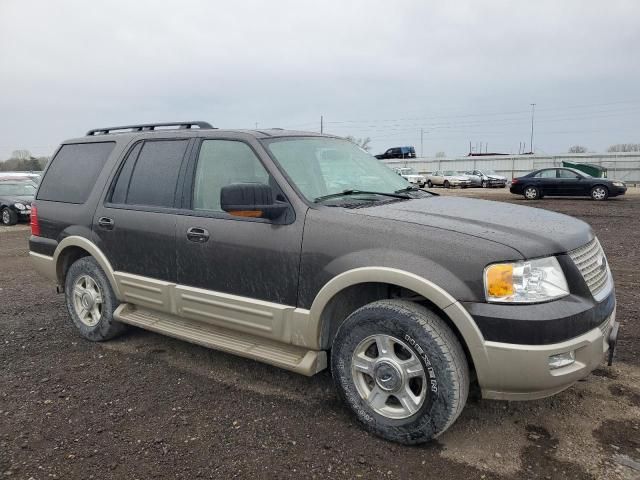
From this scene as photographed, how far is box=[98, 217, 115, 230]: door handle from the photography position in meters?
4.38

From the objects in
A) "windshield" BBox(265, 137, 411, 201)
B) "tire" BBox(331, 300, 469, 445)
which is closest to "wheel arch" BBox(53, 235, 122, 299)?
"windshield" BBox(265, 137, 411, 201)

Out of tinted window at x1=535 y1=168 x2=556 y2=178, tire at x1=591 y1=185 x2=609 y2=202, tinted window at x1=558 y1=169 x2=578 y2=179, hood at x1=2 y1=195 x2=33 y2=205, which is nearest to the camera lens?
hood at x1=2 y1=195 x2=33 y2=205

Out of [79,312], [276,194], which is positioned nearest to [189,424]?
[276,194]

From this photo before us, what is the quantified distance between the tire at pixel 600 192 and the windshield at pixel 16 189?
2069 centimetres

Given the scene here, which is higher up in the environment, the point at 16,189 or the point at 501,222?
the point at 501,222

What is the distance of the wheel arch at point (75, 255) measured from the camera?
4.46 metres

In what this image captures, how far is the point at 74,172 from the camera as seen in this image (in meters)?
4.93

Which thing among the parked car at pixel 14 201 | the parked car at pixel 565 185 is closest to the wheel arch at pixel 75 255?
the parked car at pixel 14 201

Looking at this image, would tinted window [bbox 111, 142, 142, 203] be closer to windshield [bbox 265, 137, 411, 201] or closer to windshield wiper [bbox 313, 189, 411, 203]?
windshield [bbox 265, 137, 411, 201]

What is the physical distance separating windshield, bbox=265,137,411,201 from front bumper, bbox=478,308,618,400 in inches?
59.8

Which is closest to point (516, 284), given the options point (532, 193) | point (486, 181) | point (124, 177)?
point (124, 177)

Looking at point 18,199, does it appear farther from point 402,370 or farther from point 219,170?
point 402,370

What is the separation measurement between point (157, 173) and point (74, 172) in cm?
124

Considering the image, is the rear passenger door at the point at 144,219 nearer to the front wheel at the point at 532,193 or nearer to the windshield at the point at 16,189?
the windshield at the point at 16,189
